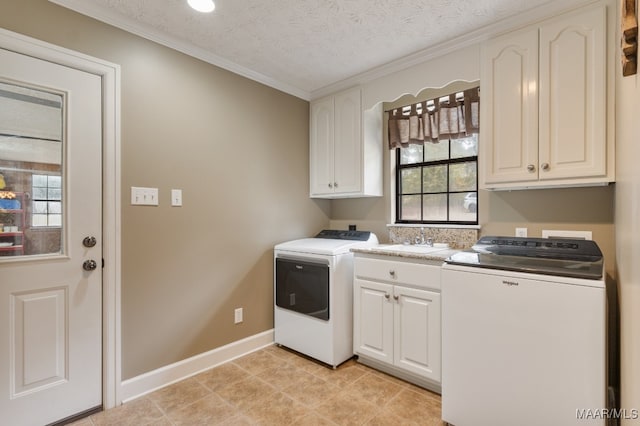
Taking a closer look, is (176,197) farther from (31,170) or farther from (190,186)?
(31,170)

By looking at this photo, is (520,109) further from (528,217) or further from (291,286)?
(291,286)

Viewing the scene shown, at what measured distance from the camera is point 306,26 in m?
2.01

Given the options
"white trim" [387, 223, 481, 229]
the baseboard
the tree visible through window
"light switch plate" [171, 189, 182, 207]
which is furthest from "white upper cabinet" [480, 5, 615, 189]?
the tree visible through window

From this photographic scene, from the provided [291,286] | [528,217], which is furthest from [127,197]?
[528,217]

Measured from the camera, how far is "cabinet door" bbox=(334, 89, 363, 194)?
2.76 meters

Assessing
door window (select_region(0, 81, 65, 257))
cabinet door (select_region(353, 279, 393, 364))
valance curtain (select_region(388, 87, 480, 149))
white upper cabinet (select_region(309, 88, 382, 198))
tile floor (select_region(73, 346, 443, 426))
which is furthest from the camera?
white upper cabinet (select_region(309, 88, 382, 198))

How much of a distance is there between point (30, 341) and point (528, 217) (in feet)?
10.1

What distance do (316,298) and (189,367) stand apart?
104 cm

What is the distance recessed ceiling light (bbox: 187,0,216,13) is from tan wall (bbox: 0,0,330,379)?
0.47 metres

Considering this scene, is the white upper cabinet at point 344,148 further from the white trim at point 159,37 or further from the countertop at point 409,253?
the countertop at point 409,253

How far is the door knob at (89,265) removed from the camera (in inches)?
71.2

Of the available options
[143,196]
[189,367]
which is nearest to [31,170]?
[143,196]

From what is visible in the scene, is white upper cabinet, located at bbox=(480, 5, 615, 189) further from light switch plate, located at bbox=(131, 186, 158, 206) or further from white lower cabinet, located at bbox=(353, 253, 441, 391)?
light switch plate, located at bbox=(131, 186, 158, 206)

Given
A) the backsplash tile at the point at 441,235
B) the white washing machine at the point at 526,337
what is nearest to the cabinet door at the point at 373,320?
the white washing machine at the point at 526,337
